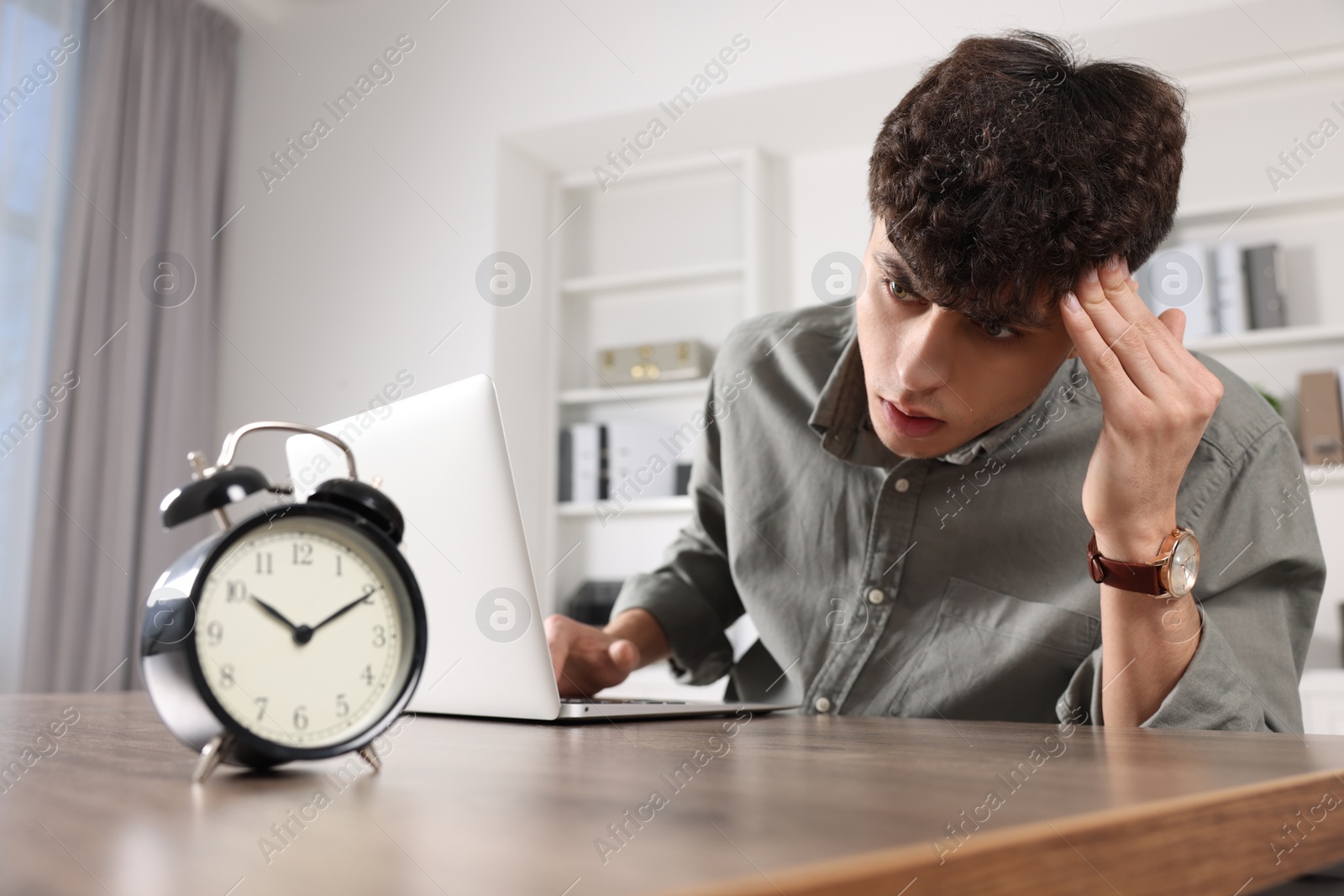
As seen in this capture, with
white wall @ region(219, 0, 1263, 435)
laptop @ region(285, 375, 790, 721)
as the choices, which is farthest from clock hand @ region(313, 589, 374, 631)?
white wall @ region(219, 0, 1263, 435)

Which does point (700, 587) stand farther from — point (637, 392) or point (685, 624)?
point (637, 392)

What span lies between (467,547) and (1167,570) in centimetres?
56

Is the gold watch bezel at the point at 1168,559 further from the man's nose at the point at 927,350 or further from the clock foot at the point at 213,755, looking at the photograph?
the clock foot at the point at 213,755

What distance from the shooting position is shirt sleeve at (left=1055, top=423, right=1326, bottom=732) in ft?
3.03

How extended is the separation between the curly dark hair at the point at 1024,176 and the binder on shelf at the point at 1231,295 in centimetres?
209

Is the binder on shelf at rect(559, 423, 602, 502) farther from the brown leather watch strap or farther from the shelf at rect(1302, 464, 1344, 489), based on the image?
the brown leather watch strap

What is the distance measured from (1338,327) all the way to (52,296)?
3.57m

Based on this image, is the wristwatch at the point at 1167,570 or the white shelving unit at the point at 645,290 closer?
the wristwatch at the point at 1167,570

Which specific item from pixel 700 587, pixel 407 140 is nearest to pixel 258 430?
pixel 700 587

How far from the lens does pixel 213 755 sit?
46 centimetres

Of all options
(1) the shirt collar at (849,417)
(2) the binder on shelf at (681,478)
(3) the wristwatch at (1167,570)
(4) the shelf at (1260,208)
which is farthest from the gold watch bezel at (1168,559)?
(2) the binder on shelf at (681,478)

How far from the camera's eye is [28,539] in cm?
294

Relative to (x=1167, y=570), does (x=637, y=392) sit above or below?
above

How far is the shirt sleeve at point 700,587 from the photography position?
129 centimetres
